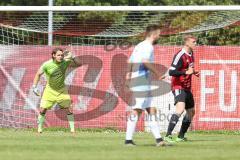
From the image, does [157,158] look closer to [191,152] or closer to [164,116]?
[191,152]

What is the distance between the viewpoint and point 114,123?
22062mm

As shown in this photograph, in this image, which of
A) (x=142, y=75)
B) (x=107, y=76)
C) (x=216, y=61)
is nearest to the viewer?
(x=142, y=75)

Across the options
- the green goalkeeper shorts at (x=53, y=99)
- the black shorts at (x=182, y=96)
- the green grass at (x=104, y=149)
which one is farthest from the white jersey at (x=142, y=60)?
the green goalkeeper shorts at (x=53, y=99)

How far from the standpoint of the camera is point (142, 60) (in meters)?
14.2

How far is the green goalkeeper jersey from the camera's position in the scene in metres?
19.6

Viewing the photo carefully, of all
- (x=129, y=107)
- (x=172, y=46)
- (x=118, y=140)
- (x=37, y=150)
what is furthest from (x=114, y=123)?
(x=37, y=150)

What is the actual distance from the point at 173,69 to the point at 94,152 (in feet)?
11.7

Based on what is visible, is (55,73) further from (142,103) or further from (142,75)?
(142,103)

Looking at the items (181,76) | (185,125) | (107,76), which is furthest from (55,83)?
(181,76)

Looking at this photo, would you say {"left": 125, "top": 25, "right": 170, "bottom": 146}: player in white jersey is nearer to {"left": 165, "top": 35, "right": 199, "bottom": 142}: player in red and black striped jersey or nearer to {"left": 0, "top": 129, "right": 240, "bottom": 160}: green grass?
{"left": 0, "top": 129, "right": 240, "bottom": 160}: green grass

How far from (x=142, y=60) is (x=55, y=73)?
227 inches

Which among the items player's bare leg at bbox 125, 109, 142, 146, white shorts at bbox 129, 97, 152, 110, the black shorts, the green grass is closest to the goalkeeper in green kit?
the green grass

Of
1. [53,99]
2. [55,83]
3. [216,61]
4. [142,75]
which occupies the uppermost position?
[142,75]

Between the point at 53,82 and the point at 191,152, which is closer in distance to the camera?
the point at 191,152
